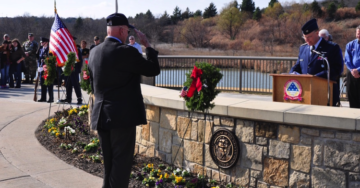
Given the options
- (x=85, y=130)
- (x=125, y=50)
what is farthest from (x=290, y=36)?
(x=125, y=50)

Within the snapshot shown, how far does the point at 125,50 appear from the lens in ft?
14.6

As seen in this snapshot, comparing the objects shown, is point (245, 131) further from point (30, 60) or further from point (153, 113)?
point (30, 60)

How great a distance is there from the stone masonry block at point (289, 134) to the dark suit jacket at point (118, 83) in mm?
1600

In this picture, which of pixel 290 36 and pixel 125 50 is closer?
pixel 125 50

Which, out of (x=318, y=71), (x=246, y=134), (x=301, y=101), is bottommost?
(x=246, y=134)

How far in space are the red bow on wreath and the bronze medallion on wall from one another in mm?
601

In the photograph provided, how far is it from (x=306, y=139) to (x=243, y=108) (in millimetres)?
833

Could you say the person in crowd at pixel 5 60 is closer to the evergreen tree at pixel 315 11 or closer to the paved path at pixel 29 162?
the paved path at pixel 29 162

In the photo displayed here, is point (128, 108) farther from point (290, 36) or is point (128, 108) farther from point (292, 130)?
point (290, 36)

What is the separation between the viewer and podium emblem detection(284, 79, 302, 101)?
5.71 m

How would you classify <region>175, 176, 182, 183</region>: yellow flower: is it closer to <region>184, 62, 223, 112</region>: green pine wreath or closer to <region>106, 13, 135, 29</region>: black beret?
<region>184, 62, 223, 112</region>: green pine wreath

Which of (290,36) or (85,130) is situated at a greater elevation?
(290,36)

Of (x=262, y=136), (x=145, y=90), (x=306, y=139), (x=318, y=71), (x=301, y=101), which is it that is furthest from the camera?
(x=145, y=90)

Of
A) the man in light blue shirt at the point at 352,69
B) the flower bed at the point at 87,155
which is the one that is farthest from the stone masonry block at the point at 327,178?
the man in light blue shirt at the point at 352,69
